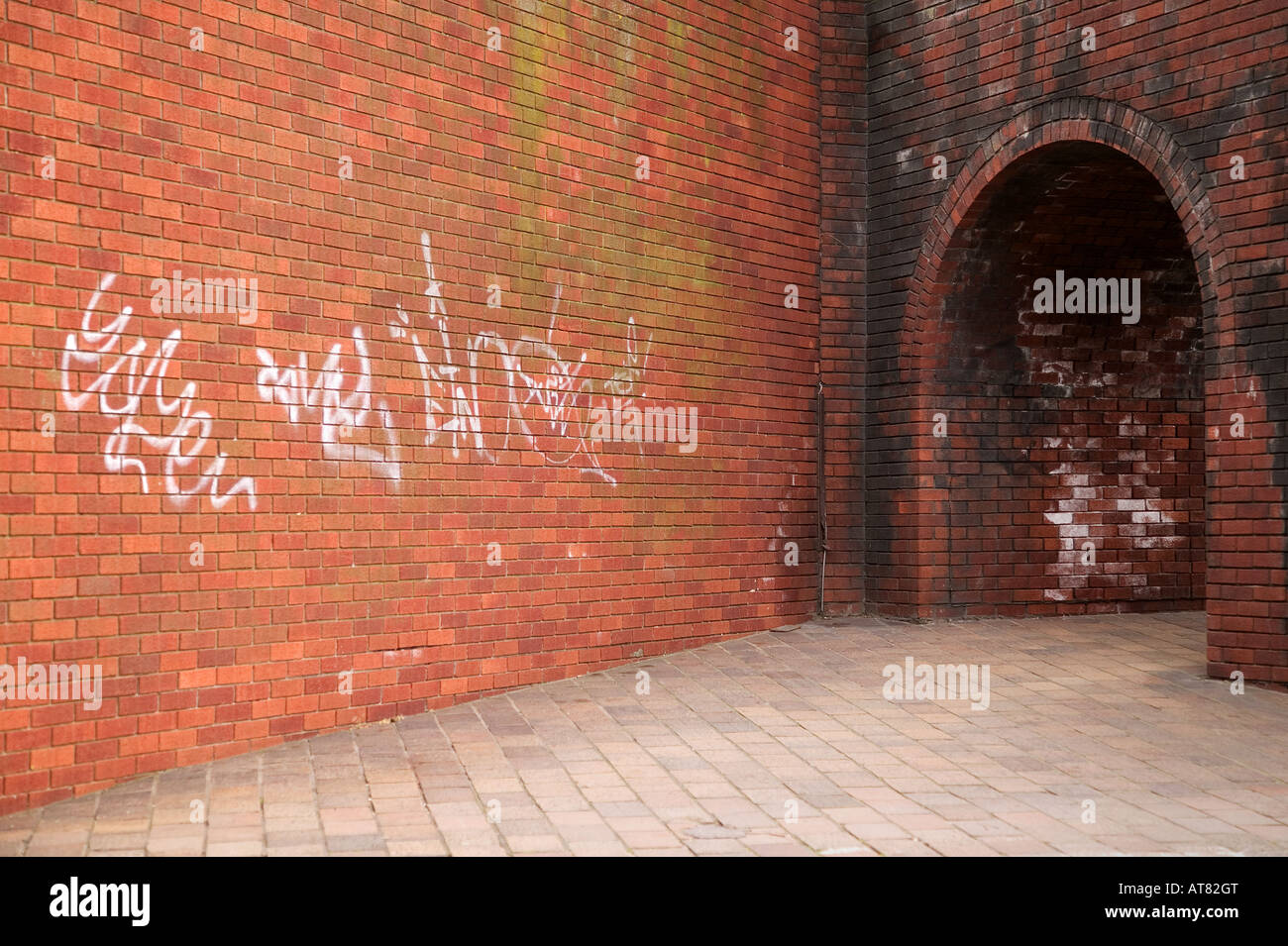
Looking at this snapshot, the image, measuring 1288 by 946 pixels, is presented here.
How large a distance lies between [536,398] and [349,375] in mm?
1371

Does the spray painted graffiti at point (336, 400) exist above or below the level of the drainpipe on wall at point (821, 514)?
above

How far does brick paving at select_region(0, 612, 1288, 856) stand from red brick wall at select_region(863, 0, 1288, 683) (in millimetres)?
1354

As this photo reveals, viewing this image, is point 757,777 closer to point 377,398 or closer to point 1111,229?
point 377,398

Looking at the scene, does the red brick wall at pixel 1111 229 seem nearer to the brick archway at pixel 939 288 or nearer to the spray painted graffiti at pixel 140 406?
the brick archway at pixel 939 288

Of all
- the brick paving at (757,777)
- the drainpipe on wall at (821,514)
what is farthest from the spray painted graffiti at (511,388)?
the drainpipe on wall at (821,514)

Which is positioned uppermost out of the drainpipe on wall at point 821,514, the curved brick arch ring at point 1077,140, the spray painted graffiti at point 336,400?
the curved brick arch ring at point 1077,140

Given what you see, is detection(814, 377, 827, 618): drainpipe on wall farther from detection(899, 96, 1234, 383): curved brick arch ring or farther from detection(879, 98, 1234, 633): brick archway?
detection(899, 96, 1234, 383): curved brick arch ring

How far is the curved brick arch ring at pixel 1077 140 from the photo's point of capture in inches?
302

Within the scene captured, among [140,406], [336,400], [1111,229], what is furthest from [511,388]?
[1111,229]

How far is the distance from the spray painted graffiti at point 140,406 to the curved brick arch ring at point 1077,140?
5682 millimetres

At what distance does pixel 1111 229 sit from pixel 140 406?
24.1 feet

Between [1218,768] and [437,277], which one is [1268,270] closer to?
[1218,768]

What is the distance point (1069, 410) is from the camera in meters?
10.1

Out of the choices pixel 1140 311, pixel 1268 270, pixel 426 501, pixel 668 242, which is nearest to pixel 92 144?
pixel 426 501
